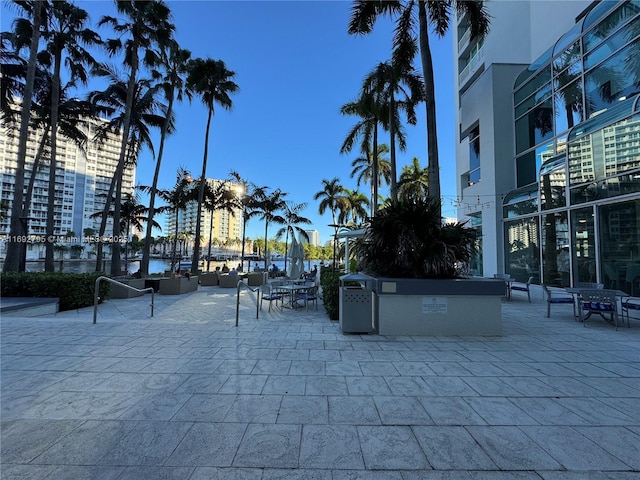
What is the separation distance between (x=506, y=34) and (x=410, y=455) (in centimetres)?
2306

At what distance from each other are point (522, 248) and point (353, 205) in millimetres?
17908

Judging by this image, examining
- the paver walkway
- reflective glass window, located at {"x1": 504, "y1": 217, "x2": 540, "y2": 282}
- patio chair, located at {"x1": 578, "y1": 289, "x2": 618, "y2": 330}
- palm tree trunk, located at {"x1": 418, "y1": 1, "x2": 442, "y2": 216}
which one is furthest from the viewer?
reflective glass window, located at {"x1": 504, "y1": 217, "x2": 540, "y2": 282}

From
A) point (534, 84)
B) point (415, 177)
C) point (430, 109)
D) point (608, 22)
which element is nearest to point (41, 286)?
point (430, 109)

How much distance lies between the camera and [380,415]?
2.70 metres

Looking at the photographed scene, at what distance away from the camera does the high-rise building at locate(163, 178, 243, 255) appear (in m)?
23.5

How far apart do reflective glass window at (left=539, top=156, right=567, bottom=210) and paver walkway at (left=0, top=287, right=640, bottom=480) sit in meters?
6.74

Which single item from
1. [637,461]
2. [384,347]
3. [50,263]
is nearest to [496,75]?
[384,347]

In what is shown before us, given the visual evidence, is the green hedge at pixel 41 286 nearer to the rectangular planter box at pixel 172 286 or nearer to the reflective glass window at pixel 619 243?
the rectangular planter box at pixel 172 286

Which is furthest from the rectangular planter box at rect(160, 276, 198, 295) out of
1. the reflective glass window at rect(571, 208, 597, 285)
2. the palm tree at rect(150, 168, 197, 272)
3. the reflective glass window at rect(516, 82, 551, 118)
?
the reflective glass window at rect(516, 82, 551, 118)

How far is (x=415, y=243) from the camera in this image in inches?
228

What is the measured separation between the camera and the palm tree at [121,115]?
47.3 feet

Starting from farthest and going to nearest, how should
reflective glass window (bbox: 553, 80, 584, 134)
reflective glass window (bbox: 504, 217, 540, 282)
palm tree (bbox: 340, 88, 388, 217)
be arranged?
1. palm tree (bbox: 340, 88, 388, 217)
2. reflective glass window (bbox: 504, 217, 540, 282)
3. reflective glass window (bbox: 553, 80, 584, 134)

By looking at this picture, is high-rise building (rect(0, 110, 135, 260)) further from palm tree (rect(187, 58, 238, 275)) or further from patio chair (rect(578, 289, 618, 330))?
patio chair (rect(578, 289, 618, 330))

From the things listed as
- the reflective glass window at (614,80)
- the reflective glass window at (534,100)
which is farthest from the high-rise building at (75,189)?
the reflective glass window at (614,80)
